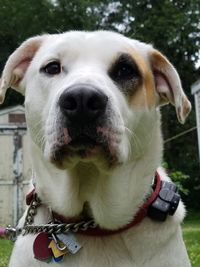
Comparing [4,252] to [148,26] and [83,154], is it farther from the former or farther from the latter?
[148,26]

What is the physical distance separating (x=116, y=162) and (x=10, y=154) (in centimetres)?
1115

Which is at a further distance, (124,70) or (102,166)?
(124,70)

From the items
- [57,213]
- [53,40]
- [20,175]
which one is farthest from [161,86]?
[20,175]

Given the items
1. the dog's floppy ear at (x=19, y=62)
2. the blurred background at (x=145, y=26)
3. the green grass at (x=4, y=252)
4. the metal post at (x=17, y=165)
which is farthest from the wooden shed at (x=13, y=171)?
the blurred background at (x=145, y=26)

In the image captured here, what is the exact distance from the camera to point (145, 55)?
367 cm

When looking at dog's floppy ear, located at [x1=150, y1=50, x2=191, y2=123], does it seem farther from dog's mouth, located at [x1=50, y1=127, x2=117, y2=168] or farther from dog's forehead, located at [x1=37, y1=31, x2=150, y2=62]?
dog's mouth, located at [x1=50, y1=127, x2=117, y2=168]

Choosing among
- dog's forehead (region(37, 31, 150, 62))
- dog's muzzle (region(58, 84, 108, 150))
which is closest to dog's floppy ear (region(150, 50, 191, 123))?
dog's forehead (region(37, 31, 150, 62))

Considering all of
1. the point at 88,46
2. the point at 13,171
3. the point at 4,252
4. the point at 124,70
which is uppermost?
the point at 88,46

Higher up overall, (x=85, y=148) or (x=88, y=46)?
(x=88, y=46)

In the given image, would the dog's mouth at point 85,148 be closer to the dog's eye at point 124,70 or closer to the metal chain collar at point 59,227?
the metal chain collar at point 59,227

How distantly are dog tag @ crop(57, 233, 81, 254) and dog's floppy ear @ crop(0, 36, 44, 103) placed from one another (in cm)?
101

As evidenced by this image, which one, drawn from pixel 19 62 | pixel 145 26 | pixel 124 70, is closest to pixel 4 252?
pixel 19 62

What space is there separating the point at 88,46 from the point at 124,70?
0.25m

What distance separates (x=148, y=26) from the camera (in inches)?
1189
